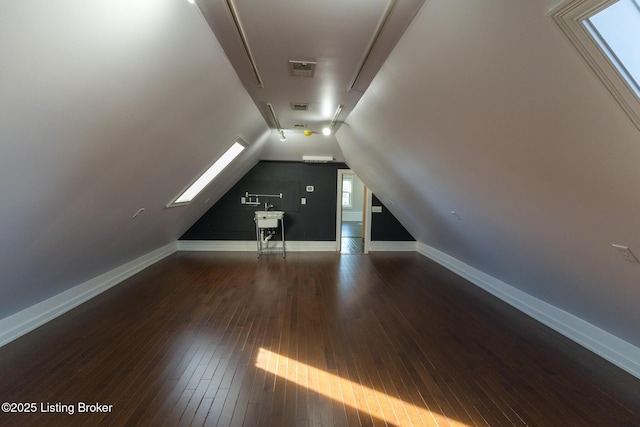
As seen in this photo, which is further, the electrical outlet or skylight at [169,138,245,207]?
skylight at [169,138,245,207]

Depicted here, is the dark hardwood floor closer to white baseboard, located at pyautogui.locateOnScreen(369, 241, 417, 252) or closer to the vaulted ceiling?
→ the vaulted ceiling

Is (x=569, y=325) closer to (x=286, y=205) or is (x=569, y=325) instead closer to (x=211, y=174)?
(x=286, y=205)

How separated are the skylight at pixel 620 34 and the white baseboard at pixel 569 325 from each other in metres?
2.72

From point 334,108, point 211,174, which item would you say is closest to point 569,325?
point 334,108

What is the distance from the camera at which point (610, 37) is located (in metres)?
1.04

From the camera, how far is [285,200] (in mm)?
6715

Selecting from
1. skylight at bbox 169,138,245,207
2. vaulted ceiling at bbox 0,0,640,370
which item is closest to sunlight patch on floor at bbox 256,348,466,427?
vaulted ceiling at bbox 0,0,640,370

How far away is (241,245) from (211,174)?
2250 mm

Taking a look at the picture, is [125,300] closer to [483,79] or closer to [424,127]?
[424,127]

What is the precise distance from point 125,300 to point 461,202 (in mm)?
4426

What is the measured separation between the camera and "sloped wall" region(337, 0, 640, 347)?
124 cm

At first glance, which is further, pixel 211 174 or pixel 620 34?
pixel 211 174

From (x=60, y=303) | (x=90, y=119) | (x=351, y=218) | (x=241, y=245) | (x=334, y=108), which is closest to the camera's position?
(x=90, y=119)

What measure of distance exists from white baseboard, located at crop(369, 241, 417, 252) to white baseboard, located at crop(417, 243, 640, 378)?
2.23m
